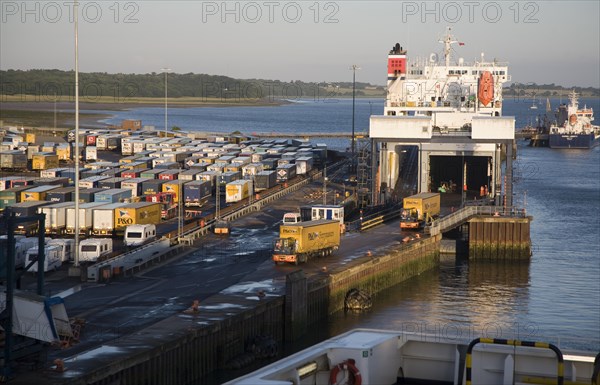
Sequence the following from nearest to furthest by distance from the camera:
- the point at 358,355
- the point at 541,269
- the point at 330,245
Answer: the point at 358,355 → the point at 330,245 → the point at 541,269

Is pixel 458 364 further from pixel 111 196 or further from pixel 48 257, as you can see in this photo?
pixel 111 196

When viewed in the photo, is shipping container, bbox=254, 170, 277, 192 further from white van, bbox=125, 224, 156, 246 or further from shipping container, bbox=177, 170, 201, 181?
white van, bbox=125, 224, 156, 246

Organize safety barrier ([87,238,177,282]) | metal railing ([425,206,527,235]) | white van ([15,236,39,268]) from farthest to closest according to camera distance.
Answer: metal railing ([425,206,527,235]), white van ([15,236,39,268]), safety barrier ([87,238,177,282])

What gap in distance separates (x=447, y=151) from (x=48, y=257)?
29742mm

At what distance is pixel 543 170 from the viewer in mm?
112438

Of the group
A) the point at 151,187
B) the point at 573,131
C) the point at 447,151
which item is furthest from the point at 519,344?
the point at 573,131

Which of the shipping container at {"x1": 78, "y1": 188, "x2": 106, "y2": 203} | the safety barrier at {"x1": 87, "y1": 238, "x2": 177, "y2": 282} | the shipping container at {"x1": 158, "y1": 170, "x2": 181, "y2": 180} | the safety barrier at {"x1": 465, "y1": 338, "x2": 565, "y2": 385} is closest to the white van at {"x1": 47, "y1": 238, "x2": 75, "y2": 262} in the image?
the safety barrier at {"x1": 87, "y1": 238, "x2": 177, "y2": 282}

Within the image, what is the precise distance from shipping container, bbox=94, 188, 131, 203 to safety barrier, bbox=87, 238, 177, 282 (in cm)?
1204

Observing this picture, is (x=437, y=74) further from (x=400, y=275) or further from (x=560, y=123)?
(x=560, y=123)

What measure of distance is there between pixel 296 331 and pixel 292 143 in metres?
78.1

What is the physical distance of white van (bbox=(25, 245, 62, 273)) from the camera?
40.8 meters

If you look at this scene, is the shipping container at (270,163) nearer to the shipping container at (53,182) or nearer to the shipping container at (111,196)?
the shipping container at (53,182)

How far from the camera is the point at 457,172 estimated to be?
6981 cm

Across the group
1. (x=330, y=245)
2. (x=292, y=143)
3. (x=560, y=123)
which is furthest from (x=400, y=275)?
(x=560, y=123)
